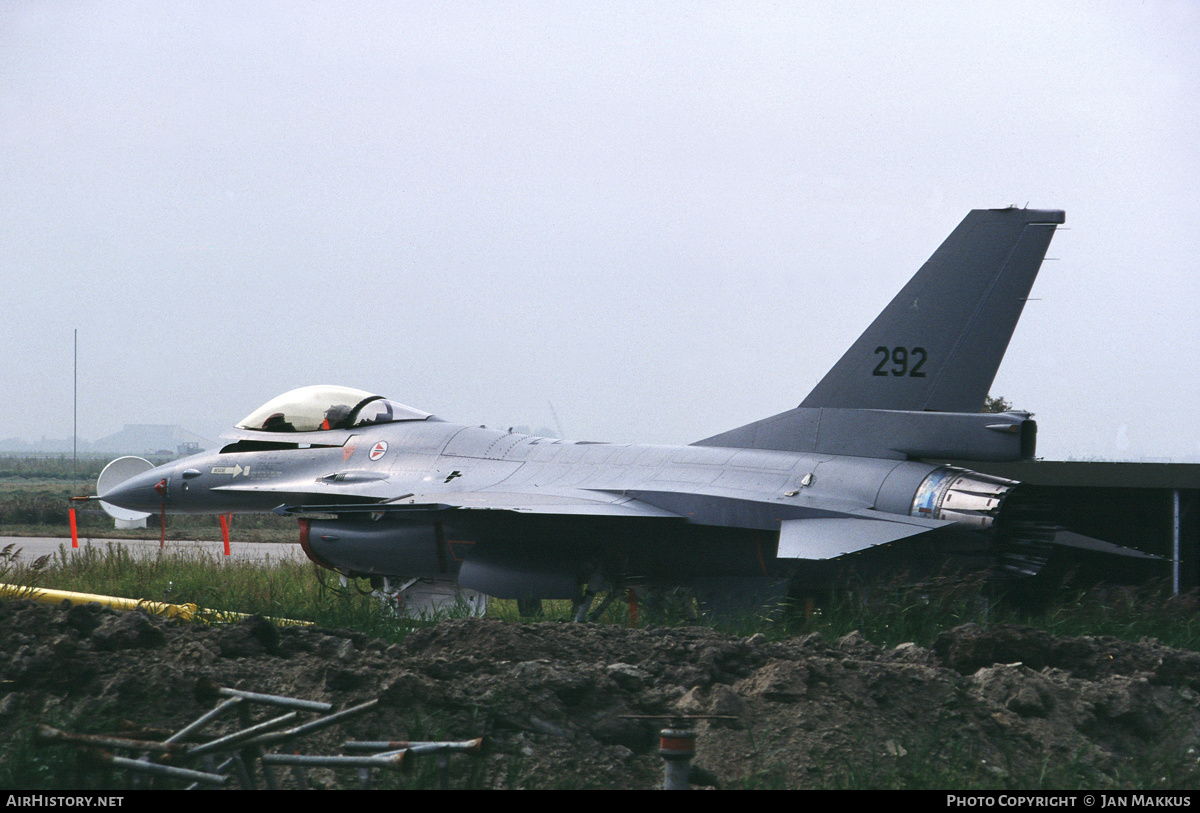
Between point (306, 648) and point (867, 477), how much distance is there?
189 inches

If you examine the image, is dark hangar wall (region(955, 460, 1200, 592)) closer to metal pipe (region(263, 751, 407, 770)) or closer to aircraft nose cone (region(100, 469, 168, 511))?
metal pipe (region(263, 751, 407, 770))

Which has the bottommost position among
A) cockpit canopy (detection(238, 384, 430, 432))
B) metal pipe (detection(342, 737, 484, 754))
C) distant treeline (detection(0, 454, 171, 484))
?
distant treeline (detection(0, 454, 171, 484))

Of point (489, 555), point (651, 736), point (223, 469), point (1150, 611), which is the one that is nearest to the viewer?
point (651, 736)

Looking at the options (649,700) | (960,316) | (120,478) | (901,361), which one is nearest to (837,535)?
(901,361)

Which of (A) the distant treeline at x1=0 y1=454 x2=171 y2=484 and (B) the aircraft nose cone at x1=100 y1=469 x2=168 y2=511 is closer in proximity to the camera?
(B) the aircraft nose cone at x1=100 y1=469 x2=168 y2=511

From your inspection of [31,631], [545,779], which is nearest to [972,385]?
[545,779]

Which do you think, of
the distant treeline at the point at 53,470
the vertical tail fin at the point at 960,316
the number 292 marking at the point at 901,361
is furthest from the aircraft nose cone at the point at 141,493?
the distant treeline at the point at 53,470

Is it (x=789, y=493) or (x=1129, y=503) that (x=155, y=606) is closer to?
(x=789, y=493)

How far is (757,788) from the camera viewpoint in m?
4.27

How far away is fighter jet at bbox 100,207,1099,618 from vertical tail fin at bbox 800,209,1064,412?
0.01m

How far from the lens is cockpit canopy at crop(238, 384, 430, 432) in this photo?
1152 cm

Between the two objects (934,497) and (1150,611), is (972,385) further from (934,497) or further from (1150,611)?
(1150,611)

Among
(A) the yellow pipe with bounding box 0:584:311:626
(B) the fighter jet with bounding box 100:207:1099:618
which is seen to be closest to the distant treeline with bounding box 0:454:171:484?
(A) the yellow pipe with bounding box 0:584:311:626

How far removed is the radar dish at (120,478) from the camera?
40.7 feet
